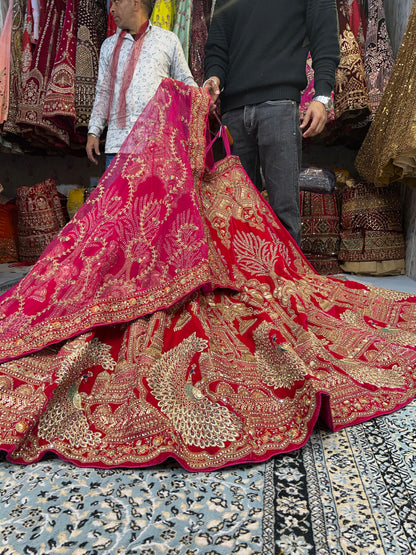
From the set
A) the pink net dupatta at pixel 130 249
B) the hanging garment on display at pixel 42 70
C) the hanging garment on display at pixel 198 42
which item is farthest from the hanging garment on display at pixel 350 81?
the hanging garment on display at pixel 42 70

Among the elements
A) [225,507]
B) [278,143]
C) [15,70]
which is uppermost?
[15,70]

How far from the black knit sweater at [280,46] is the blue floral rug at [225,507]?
1.39 metres

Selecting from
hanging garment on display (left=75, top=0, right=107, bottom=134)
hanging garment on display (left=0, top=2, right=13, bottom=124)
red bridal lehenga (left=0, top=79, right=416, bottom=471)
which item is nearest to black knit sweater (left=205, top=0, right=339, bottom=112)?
red bridal lehenga (left=0, top=79, right=416, bottom=471)

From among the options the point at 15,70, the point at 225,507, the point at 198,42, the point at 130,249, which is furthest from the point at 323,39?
the point at 15,70

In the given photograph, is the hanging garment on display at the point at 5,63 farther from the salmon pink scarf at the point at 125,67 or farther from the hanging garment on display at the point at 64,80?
the salmon pink scarf at the point at 125,67

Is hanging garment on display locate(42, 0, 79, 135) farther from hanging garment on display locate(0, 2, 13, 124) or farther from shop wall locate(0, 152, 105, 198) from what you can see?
shop wall locate(0, 152, 105, 198)

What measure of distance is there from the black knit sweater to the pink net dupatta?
0.44m

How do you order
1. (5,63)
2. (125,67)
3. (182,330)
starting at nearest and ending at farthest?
(182,330) < (125,67) < (5,63)

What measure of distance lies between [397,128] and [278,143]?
0.85m

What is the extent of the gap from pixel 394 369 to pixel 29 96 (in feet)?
8.94

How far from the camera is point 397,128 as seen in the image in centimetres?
219

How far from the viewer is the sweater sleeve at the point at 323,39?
1.65 meters

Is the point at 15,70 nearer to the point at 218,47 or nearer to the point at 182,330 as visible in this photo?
the point at 218,47

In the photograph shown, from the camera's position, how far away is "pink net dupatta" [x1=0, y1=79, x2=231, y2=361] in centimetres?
111
